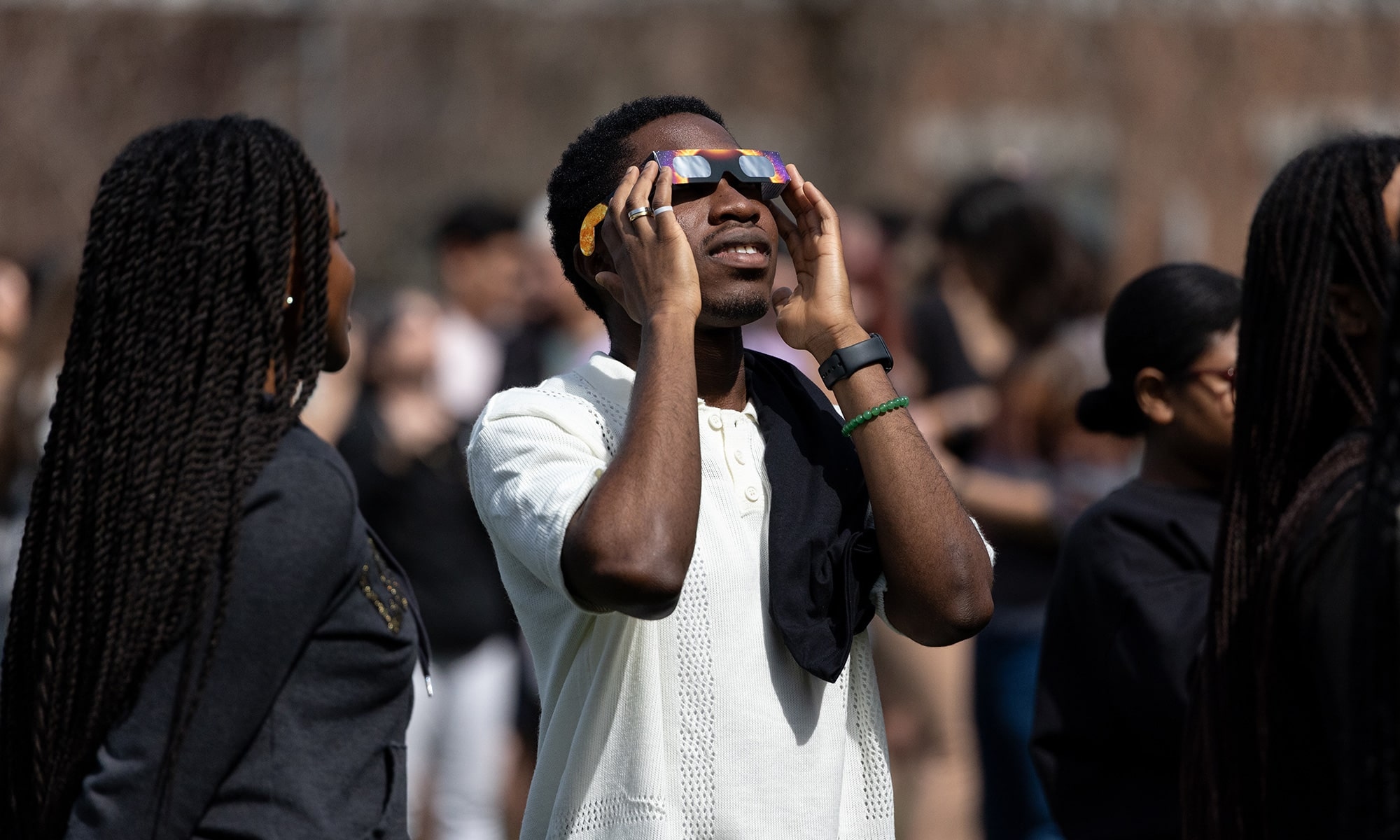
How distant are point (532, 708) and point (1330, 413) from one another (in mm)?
4686

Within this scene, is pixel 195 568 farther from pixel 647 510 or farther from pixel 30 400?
pixel 30 400

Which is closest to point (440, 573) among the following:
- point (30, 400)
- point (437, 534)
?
point (437, 534)

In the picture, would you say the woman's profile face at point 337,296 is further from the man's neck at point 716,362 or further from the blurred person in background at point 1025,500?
the blurred person in background at point 1025,500

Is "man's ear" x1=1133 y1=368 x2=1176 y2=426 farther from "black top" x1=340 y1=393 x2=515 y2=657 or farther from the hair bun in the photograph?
"black top" x1=340 y1=393 x2=515 y2=657

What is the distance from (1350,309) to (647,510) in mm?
1103

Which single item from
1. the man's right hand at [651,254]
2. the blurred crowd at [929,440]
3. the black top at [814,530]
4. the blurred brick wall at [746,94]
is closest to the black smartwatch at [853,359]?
the black top at [814,530]

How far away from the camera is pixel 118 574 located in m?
2.21

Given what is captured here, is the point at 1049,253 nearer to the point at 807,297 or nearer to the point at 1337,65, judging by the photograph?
the point at 807,297

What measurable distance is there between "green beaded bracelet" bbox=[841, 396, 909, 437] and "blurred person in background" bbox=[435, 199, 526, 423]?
524 centimetres

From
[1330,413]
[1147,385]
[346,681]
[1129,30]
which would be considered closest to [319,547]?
[346,681]

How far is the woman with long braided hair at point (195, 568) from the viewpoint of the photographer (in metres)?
2.19

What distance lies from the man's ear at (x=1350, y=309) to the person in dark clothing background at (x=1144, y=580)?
2.72ft

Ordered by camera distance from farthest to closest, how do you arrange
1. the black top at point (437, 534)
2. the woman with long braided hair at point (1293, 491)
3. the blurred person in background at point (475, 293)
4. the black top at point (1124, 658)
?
the blurred person in background at point (475, 293)
the black top at point (437, 534)
the black top at point (1124, 658)
the woman with long braided hair at point (1293, 491)

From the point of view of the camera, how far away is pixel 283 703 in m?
2.25
